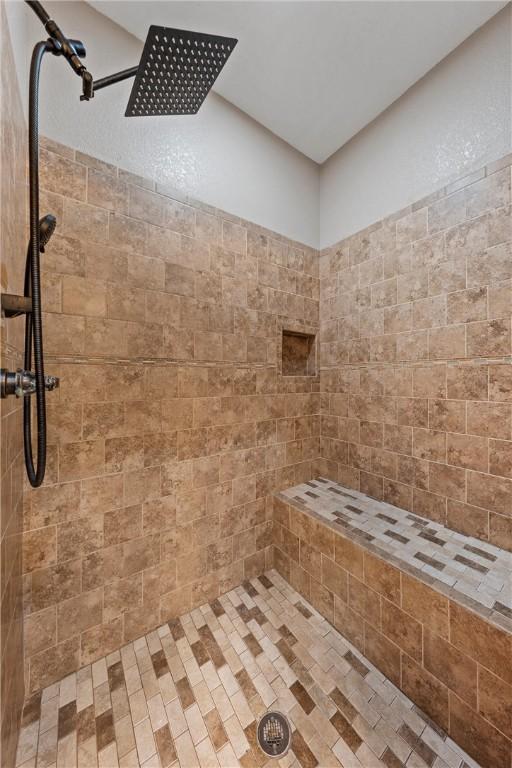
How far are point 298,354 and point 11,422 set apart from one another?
1792 mm

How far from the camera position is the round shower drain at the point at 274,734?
3.09 ft

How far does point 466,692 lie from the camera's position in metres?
0.97

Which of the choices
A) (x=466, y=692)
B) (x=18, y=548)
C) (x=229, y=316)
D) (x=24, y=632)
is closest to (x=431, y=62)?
(x=229, y=316)

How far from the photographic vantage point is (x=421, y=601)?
1.09m

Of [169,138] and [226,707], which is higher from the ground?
[169,138]

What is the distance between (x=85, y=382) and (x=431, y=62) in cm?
248

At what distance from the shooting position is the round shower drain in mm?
943

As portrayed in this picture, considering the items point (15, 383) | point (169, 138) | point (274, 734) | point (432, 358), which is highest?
point (169, 138)

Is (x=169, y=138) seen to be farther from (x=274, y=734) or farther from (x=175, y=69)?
(x=274, y=734)

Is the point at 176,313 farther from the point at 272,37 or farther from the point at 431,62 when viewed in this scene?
the point at 431,62

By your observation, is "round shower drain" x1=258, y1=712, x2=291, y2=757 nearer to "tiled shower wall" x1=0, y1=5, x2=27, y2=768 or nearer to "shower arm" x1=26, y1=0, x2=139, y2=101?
"tiled shower wall" x1=0, y1=5, x2=27, y2=768

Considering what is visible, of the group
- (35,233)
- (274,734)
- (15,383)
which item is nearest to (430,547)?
(274,734)

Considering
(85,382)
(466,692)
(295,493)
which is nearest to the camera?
(466,692)

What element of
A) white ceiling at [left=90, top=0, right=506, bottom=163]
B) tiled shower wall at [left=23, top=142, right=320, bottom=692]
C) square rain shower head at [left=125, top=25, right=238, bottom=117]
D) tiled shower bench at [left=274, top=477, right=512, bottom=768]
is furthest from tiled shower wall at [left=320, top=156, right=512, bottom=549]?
square rain shower head at [left=125, top=25, right=238, bottom=117]
